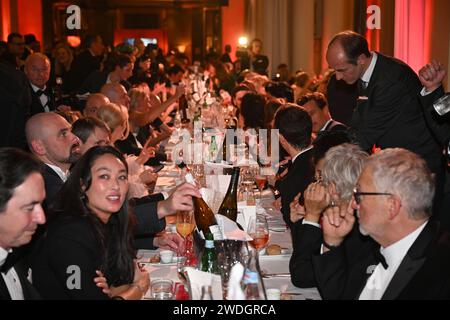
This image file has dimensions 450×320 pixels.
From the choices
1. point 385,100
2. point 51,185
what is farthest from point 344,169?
point 385,100

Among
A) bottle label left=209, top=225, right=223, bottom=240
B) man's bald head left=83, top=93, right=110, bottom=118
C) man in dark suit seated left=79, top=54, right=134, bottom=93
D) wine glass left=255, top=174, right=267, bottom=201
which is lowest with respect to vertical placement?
wine glass left=255, top=174, right=267, bottom=201

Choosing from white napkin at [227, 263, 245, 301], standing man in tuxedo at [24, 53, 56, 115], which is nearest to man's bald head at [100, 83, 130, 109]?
standing man in tuxedo at [24, 53, 56, 115]

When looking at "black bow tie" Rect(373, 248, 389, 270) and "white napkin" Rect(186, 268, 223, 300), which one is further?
"black bow tie" Rect(373, 248, 389, 270)

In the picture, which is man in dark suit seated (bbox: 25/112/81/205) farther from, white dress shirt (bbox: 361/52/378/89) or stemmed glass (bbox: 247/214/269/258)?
white dress shirt (bbox: 361/52/378/89)

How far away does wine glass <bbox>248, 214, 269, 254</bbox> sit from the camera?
8.93 ft

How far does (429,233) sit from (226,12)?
22511 mm

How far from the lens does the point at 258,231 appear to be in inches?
108

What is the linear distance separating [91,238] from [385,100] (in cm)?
224

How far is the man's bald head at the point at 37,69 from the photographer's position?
6414 mm

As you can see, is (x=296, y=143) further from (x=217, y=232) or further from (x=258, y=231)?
(x=217, y=232)

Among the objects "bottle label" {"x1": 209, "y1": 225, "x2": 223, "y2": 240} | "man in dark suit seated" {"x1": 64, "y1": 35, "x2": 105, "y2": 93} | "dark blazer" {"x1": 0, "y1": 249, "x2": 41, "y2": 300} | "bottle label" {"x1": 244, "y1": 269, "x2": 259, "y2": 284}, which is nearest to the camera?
"bottle label" {"x1": 244, "y1": 269, "x2": 259, "y2": 284}

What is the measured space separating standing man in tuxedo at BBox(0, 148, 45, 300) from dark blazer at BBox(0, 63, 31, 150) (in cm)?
291

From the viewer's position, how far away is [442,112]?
Answer: 10.4 feet
